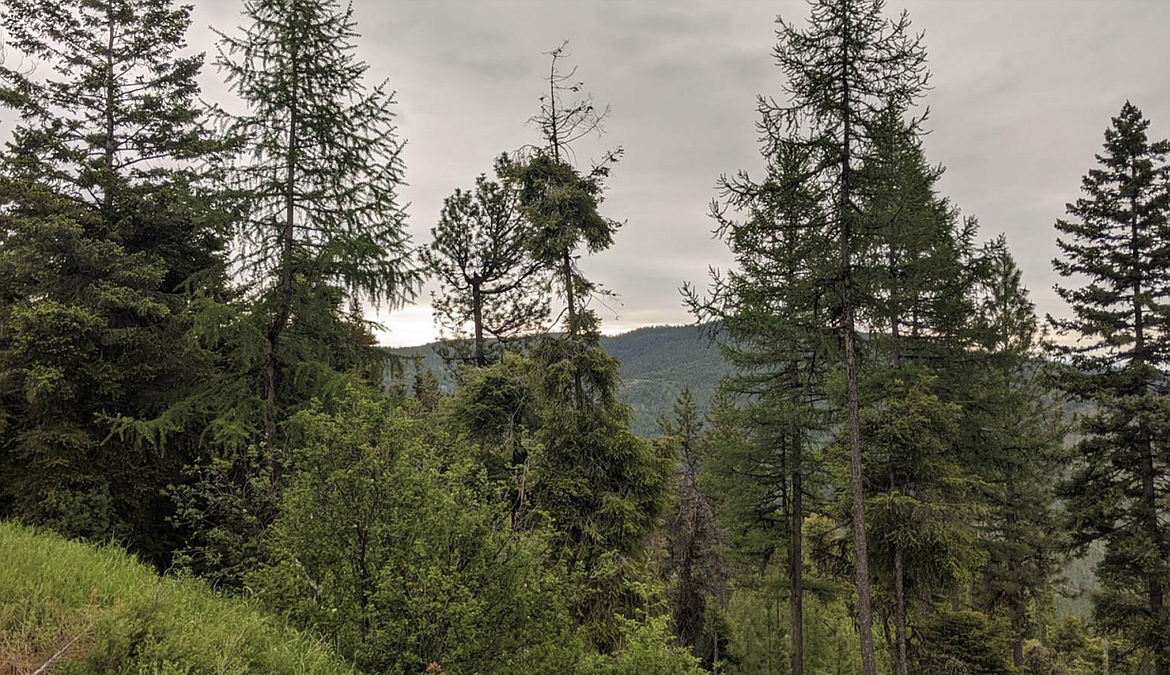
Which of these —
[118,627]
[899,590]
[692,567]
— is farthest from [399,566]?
[692,567]

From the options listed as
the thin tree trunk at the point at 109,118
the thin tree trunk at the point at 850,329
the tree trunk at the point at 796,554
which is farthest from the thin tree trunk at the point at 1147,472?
the thin tree trunk at the point at 109,118

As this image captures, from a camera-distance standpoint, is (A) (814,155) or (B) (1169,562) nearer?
(A) (814,155)

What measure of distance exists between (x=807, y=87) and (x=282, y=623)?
12.2 m

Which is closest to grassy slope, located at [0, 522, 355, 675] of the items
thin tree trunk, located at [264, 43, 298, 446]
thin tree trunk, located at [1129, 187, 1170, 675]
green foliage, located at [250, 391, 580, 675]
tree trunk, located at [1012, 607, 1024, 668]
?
green foliage, located at [250, 391, 580, 675]

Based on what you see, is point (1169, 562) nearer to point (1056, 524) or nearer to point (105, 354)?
point (1056, 524)

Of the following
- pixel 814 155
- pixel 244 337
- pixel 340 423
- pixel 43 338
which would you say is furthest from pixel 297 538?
pixel 814 155

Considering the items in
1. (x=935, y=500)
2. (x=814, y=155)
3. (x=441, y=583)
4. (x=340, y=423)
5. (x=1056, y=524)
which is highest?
(x=814, y=155)

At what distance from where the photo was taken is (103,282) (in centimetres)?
1142

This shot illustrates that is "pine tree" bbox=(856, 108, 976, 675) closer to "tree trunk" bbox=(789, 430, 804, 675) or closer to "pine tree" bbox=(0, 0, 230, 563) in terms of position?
"tree trunk" bbox=(789, 430, 804, 675)

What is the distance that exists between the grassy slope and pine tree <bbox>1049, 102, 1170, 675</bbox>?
1967cm

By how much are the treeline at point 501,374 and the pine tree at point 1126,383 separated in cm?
8

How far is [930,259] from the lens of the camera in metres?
15.0

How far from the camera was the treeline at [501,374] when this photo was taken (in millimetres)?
6863

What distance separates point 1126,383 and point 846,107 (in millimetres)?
12280
